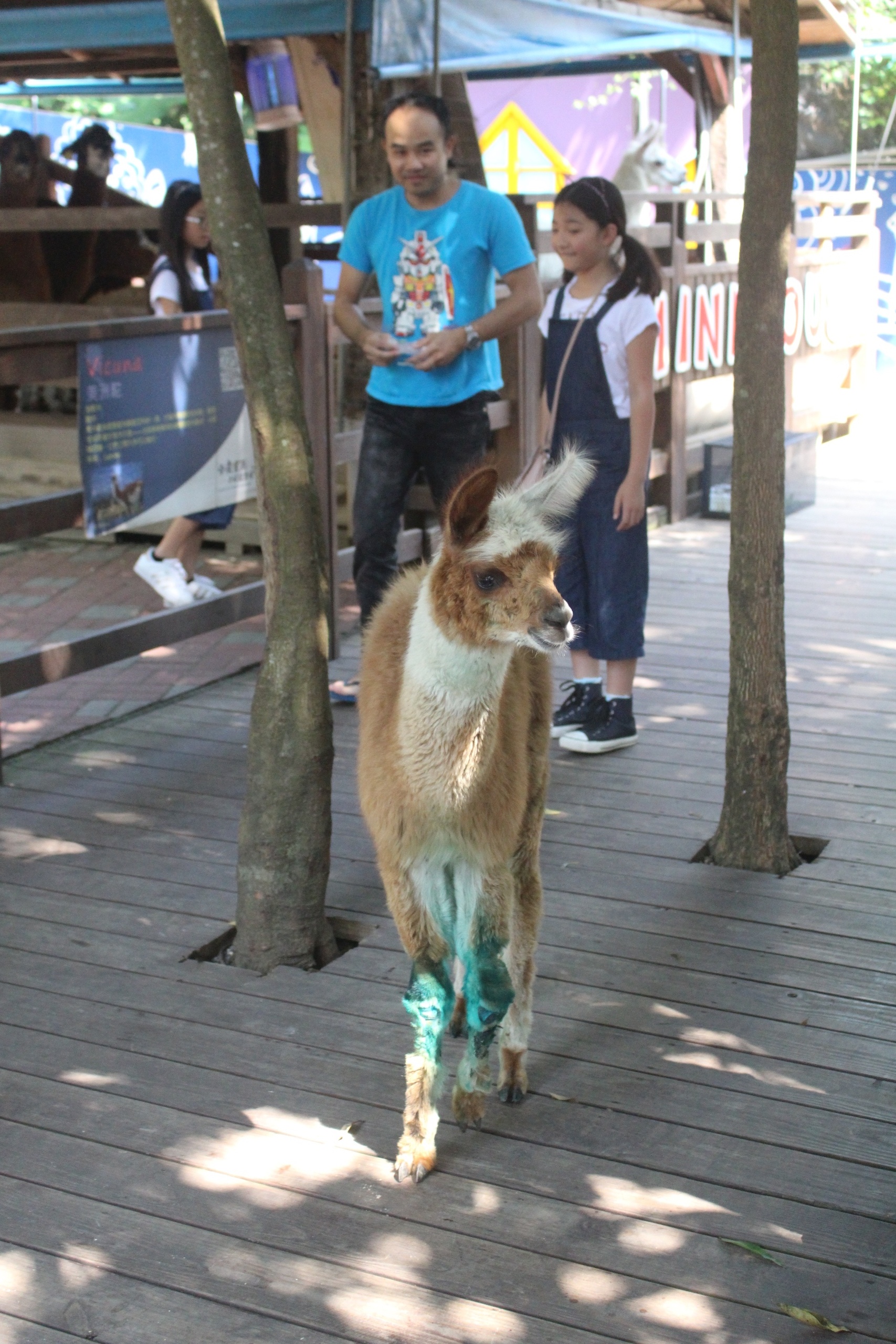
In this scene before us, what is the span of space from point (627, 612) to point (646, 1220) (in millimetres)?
2845

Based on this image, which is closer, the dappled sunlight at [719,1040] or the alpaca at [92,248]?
the dappled sunlight at [719,1040]

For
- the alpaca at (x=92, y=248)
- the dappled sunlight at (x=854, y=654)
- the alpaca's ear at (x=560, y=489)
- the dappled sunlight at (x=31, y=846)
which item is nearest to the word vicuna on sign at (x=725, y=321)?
the dappled sunlight at (x=854, y=654)

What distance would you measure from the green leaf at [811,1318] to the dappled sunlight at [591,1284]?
0.29m

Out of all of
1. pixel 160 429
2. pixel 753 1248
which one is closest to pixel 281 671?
pixel 753 1248

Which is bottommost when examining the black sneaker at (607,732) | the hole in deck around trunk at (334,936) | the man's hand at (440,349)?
the hole in deck around trunk at (334,936)

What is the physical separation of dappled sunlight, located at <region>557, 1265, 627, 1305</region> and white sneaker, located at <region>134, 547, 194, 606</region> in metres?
4.12

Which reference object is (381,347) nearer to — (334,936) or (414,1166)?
(334,936)

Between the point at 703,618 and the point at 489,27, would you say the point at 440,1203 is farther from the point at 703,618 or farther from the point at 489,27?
the point at 489,27

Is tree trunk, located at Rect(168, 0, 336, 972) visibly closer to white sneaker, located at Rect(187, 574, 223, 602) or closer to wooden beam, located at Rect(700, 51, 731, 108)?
white sneaker, located at Rect(187, 574, 223, 602)

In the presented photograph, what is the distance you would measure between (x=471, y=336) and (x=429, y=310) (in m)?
0.22

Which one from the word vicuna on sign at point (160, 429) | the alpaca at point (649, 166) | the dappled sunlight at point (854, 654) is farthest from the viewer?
the alpaca at point (649, 166)

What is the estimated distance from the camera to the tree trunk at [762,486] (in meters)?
3.99

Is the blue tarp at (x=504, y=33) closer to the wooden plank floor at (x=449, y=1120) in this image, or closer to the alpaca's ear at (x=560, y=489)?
the wooden plank floor at (x=449, y=1120)

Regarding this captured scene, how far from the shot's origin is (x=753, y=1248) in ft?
8.48
